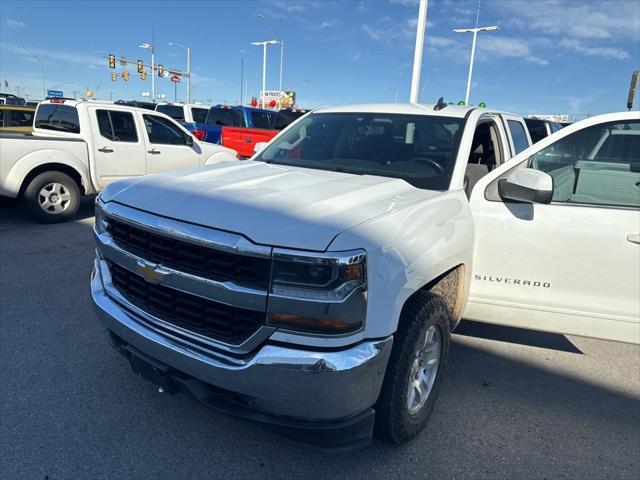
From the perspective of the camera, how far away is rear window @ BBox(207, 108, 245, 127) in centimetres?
1464

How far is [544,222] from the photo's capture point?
9.84 feet

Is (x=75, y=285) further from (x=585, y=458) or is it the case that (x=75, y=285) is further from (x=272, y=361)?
(x=585, y=458)

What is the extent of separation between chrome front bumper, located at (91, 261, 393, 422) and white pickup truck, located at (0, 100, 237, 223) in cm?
614

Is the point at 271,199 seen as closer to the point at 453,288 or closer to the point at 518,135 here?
the point at 453,288

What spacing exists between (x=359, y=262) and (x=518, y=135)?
11.7 ft

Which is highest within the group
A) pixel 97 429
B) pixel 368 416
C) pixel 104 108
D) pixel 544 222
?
pixel 104 108

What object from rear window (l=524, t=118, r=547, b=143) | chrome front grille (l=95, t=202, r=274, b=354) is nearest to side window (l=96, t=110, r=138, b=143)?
chrome front grille (l=95, t=202, r=274, b=354)

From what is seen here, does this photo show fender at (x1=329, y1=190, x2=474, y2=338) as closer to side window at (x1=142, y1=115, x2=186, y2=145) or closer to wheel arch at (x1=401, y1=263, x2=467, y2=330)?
wheel arch at (x1=401, y1=263, x2=467, y2=330)

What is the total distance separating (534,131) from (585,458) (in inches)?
465

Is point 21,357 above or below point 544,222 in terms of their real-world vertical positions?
below

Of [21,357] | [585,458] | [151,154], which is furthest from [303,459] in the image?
[151,154]

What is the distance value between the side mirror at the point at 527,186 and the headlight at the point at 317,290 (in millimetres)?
1491

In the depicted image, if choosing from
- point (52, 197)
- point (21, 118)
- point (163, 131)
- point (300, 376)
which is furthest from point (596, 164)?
point (21, 118)

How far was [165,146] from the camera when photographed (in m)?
8.69
